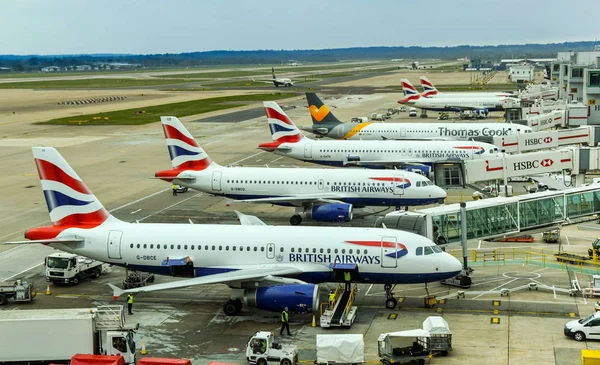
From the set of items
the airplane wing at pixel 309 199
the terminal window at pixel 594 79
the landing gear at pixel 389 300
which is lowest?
the landing gear at pixel 389 300

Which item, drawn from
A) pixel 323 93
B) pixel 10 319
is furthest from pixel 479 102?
pixel 10 319

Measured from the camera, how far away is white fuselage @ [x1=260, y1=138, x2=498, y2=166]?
246ft

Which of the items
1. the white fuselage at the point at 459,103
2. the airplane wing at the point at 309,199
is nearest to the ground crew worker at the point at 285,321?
the airplane wing at the point at 309,199

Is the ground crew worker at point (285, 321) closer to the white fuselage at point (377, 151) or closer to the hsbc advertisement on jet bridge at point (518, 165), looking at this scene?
the hsbc advertisement on jet bridge at point (518, 165)

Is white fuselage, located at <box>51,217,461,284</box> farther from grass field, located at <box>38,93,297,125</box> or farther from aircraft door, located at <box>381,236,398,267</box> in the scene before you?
grass field, located at <box>38,93,297,125</box>

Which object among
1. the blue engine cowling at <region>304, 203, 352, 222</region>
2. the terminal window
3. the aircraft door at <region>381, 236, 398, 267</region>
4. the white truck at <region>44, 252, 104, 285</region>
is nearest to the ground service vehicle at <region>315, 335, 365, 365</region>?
the aircraft door at <region>381, 236, 398, 267</region>

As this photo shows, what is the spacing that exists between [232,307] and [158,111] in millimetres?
113641

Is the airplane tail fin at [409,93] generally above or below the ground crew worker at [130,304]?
above

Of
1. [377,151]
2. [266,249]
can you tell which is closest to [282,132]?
[377,151]

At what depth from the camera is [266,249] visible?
Result: 39531mm

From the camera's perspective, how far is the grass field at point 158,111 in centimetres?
13350

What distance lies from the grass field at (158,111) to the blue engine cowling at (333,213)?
7952cm

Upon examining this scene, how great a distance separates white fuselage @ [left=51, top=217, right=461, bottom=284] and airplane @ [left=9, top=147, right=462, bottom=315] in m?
0.05

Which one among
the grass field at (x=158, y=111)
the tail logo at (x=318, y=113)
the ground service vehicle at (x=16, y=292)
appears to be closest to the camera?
the ground service vehicle at (x=16, y=292)
